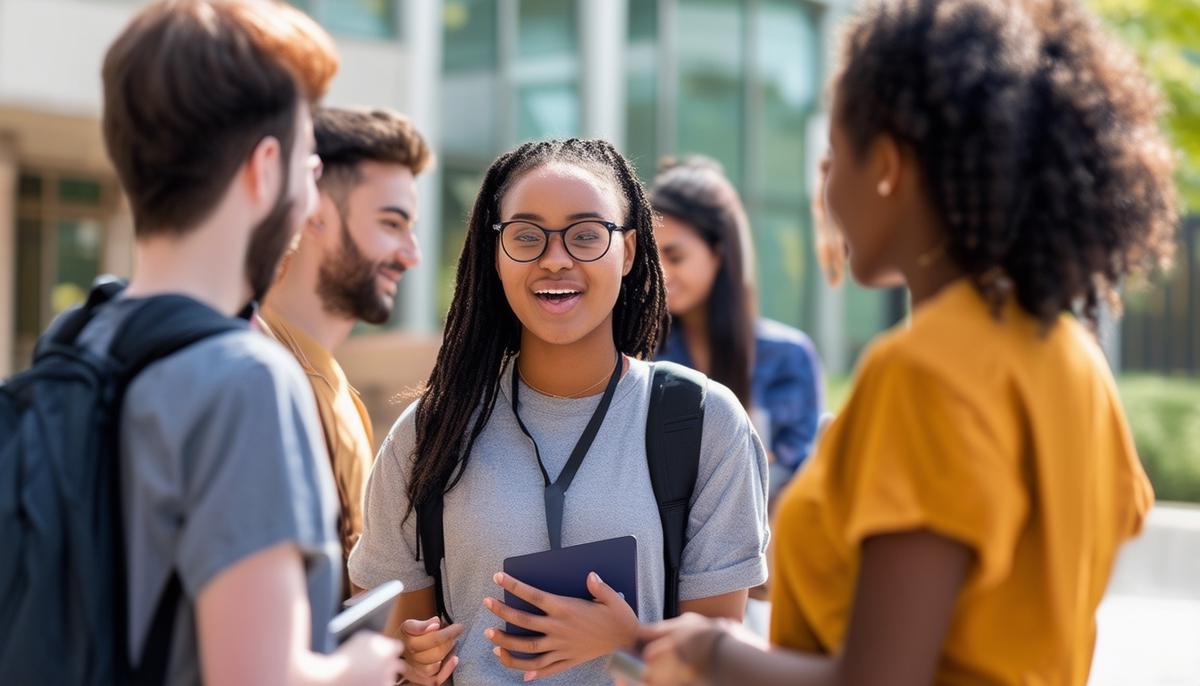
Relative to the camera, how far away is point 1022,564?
1662 mm

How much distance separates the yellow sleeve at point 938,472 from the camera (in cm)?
154

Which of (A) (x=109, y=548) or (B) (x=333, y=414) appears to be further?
(B) (x=333, y=414)

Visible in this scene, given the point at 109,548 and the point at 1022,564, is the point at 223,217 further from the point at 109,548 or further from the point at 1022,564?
the point at 1022,564

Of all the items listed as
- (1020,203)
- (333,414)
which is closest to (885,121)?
(1020,203)

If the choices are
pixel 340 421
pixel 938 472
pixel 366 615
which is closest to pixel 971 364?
pixel 938 472

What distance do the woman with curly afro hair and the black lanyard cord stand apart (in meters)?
0.82

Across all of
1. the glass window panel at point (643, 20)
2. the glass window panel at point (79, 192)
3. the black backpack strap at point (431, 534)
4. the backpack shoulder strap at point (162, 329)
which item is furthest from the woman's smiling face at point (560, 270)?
the glass window panel at point (643, 20)

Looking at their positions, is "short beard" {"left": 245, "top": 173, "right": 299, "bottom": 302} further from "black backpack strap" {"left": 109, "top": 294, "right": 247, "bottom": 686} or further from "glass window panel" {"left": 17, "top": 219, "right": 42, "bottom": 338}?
"glass window panel" {"left": 17, "top": 219, "right": 42, "bottom": 338}

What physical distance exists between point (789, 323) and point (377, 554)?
18333mm

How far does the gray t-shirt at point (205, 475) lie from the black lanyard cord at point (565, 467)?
996 mm

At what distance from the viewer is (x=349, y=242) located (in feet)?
11.0

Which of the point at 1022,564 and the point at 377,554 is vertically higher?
the point at 1022,564

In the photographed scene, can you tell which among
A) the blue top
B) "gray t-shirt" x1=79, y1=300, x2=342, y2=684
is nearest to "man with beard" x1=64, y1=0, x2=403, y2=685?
"gray t-shirt" x1=79, y1=300, x2=342, y2=684

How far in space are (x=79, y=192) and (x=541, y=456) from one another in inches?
551
